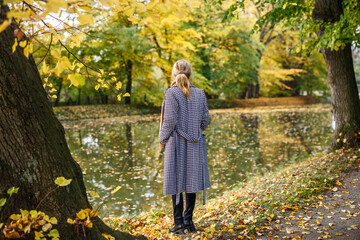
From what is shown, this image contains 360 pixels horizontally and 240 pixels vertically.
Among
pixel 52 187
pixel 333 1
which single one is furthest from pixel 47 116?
pixel 333 1

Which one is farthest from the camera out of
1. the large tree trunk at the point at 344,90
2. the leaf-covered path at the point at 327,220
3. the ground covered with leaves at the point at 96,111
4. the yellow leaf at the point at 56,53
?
the ground covered with leaves at the point at 96,111

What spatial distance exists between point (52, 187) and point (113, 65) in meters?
21.3

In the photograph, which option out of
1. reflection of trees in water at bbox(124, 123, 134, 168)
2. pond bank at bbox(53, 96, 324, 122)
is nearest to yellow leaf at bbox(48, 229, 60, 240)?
reflection of trees in water at bbox(124, 123, 134, 168)

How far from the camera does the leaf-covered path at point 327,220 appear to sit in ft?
10.4

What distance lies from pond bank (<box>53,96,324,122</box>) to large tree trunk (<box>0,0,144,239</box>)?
1778 centimetres

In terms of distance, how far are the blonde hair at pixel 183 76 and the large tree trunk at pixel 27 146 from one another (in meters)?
1.58

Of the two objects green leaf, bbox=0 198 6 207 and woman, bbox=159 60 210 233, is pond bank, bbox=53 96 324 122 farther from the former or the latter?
green leaf, bbox=0 198 6 207

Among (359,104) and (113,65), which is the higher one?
(113,65)

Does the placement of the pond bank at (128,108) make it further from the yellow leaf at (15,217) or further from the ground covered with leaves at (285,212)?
the yellow leaf at (15,217)

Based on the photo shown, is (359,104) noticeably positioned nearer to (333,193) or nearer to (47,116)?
(333,193)

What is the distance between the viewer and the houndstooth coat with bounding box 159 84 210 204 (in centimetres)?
334

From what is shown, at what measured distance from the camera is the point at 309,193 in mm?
4375

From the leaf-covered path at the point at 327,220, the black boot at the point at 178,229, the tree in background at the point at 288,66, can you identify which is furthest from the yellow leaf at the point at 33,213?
the tree in background at the point at 288,66

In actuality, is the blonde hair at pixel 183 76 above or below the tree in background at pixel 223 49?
below
